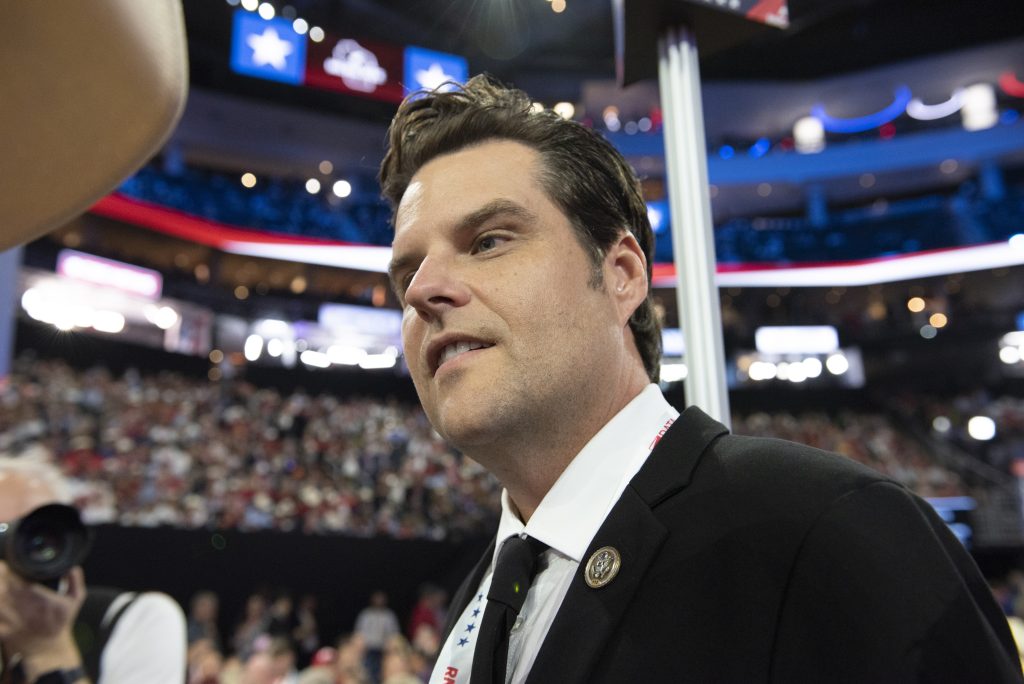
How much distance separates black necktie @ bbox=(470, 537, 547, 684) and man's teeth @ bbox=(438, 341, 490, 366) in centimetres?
22

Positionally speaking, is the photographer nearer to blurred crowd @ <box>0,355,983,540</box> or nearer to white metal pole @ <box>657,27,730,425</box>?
white metal pole @ <box>657,27,730,425</box>

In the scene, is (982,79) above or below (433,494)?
above

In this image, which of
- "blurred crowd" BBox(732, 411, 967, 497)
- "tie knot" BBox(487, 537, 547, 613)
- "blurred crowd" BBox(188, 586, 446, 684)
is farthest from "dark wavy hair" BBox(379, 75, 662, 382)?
"blurred crowd" BBox(732, 411, 967, 497)

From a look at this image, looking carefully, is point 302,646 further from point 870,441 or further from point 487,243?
point 870,441

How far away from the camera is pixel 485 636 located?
2.62 ft

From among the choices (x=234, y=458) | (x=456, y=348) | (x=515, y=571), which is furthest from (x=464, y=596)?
(x=234, y=458)

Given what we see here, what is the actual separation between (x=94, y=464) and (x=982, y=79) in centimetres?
2157

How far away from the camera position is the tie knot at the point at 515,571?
835mm

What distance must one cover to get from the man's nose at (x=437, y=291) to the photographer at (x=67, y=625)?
101cm

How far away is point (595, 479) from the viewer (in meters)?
0.89

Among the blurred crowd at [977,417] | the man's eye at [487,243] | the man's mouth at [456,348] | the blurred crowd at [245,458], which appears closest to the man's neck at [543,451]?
the man's mouth at [456,348]

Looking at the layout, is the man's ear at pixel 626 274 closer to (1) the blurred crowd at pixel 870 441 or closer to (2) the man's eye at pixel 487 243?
(2) the man's eye at pixel 487 243

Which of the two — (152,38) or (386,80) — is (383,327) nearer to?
(386,80)

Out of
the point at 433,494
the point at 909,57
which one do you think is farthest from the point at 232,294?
the point at 909,57
